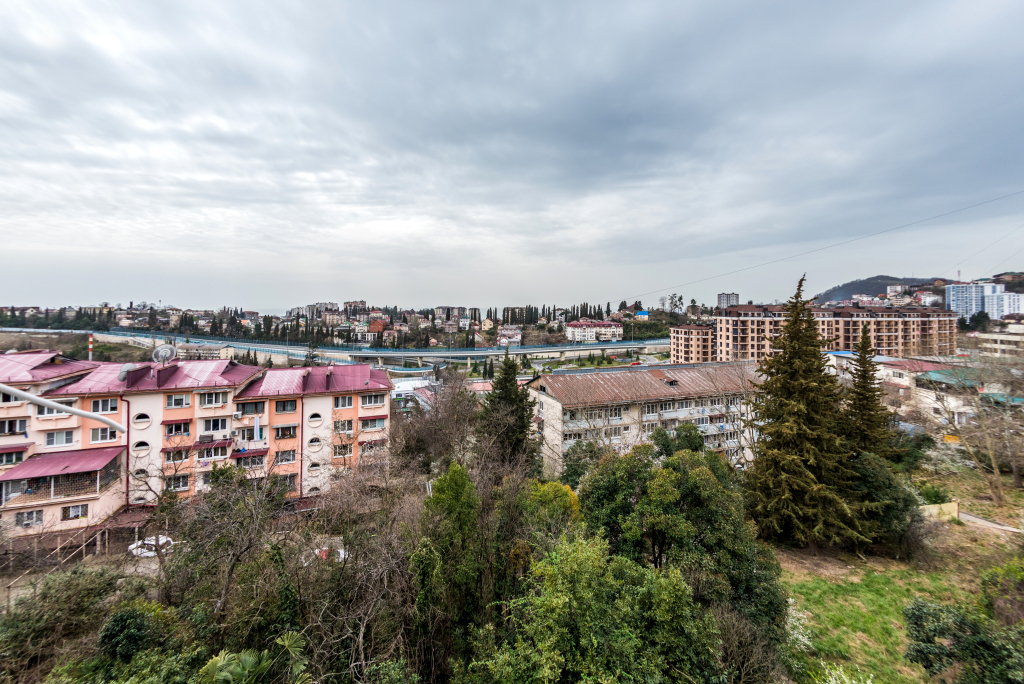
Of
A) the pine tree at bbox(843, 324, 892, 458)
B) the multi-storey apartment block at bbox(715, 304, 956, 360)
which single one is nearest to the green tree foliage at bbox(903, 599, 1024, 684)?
the pine tree at bbox(843, 324, 892, 458)

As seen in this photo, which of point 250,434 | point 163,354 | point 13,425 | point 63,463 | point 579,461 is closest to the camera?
point 63,463

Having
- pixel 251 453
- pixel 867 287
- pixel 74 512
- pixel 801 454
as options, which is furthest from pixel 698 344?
pixel 867 287

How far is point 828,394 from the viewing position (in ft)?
46.5

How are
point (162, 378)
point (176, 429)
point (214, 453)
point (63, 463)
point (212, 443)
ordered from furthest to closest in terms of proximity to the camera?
point (214, 453), point (212, 443), point (176, 429), point (162, 378), point (63, 463)

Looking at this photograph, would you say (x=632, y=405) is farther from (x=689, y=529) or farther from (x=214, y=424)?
(x=214, y=424)

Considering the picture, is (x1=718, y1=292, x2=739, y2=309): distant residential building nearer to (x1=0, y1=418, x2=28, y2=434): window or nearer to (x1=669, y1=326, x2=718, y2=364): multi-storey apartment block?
(x1=669, y1=326, x2=718, y2=364): multi-storey apartment block

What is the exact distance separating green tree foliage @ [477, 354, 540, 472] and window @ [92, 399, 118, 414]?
52.1 feet

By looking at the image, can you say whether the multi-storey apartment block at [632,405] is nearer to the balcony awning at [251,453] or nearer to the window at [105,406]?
the balcony awning at [251,453]

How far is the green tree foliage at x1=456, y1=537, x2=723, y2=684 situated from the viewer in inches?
235

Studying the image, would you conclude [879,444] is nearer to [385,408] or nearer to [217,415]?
[385,408]

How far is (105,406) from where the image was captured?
16.8 m

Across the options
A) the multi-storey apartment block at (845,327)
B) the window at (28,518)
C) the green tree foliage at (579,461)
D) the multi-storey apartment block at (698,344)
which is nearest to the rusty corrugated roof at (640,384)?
the green tree foliage at (579,461)

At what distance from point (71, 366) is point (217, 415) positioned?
6216 millimetres

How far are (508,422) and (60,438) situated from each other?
1881 cm
